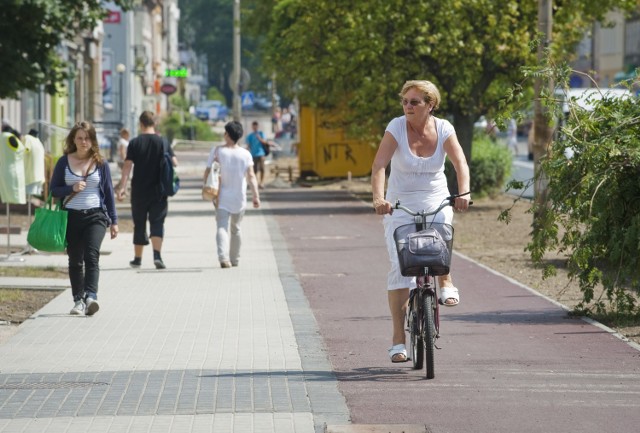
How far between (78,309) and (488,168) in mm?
22216

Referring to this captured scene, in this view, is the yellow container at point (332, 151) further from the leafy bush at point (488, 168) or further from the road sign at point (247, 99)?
the road sign at point (247, 99)

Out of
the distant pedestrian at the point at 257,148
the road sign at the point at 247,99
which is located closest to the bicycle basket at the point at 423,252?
the distant pedestrian at the point at 257,148

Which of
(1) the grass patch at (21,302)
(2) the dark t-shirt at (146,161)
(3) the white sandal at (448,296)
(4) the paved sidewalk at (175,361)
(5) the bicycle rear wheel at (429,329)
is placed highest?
(2) the dark t-shirt at (146,161)

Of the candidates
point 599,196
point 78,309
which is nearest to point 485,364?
point 599,196

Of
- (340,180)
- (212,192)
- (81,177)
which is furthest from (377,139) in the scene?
(81,177)

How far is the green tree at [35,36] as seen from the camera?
23.6m

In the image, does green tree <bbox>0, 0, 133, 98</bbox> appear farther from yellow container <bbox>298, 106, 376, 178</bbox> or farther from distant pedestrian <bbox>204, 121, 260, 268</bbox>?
yellow container <bbox>298, 106, 376, 178</bbox>

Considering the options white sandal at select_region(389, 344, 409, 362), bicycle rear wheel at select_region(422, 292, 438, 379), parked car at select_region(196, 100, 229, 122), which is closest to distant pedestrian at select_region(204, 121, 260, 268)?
white sandal at select_region(389, 344, 409, 362)

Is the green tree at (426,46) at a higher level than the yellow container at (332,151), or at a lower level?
higher

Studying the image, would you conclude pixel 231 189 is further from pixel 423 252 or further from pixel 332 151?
pixel 332 151

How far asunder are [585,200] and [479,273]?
16.7ft

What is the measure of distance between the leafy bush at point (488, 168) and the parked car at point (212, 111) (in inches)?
2497

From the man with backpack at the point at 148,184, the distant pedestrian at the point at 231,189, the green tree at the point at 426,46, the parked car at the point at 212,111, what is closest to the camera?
the man with backpack at the point at 148,184

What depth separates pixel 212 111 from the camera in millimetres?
99688
